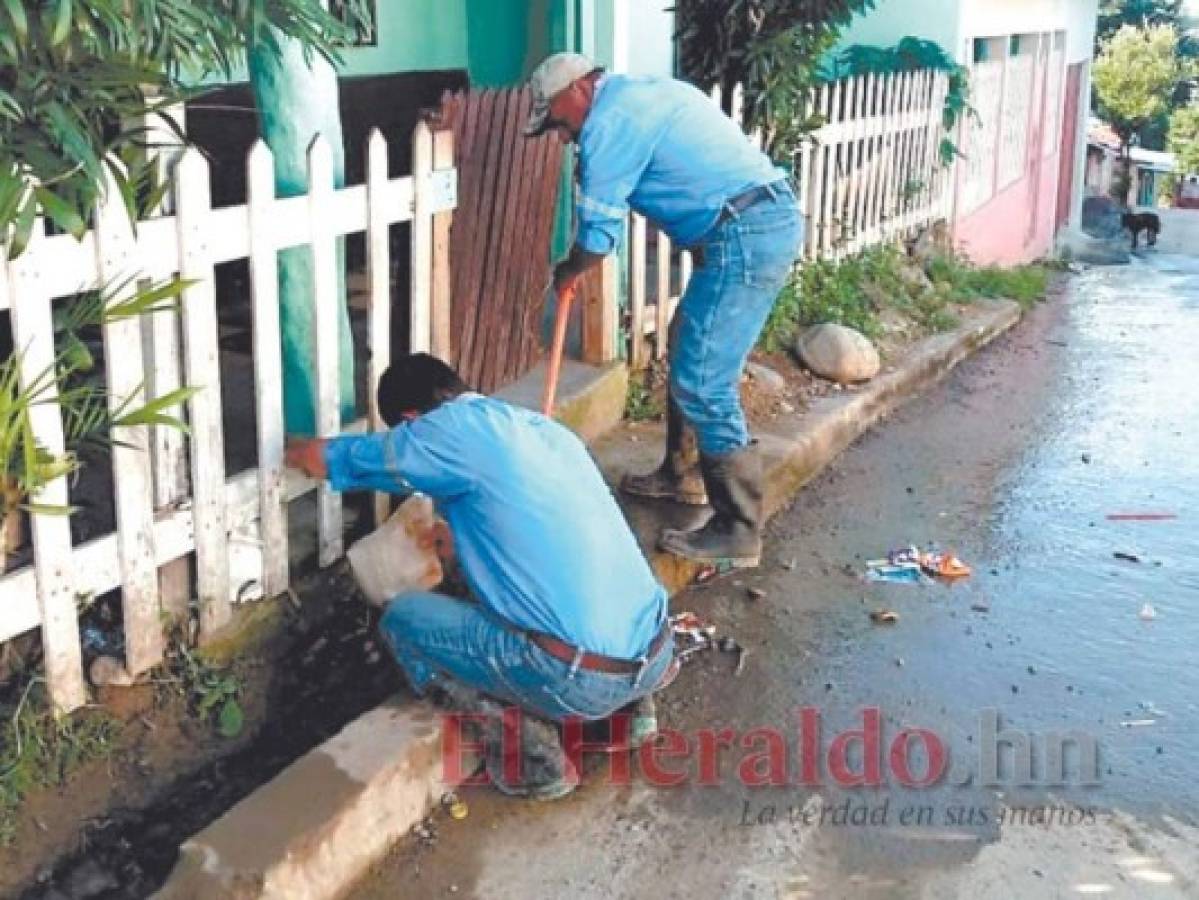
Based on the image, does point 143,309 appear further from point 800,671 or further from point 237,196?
point 237,196


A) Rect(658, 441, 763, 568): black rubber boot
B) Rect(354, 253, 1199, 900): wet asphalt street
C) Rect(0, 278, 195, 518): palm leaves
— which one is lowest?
Rect(354, 253, 1199, 900): wet asphalt street

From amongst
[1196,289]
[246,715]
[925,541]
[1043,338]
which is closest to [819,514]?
[925,541]

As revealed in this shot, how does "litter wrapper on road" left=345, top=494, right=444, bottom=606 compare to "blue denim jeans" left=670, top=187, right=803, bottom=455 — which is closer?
"litter wrapper on road" left=345, top=494, right=444, bottom=606

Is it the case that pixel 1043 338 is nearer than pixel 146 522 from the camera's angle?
No

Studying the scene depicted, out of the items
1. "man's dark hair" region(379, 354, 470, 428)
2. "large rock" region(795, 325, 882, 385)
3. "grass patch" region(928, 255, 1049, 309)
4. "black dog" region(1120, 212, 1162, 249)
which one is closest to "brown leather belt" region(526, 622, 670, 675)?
"man's dark hair" region(379, 354, 470, 428)

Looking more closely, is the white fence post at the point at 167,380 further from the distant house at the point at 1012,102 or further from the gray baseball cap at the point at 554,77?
the distant house at the point at 1012,102

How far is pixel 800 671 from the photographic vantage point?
4.47m

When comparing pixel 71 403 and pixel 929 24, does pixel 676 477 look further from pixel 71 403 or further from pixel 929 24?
pixel 929 24

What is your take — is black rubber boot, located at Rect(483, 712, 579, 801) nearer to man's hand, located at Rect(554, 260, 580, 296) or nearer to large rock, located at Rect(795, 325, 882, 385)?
man's hand, located at Rect(554, 260, 580, 296)

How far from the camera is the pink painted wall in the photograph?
1338 centimetres

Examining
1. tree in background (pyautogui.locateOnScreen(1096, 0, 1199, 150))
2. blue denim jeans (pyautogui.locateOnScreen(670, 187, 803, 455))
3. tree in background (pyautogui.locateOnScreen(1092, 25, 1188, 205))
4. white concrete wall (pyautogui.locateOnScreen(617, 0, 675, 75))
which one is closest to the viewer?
blue denim jeans (pyautogui.locateOnScreen(670, 187, 803, 455))

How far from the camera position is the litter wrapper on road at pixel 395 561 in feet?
13.9

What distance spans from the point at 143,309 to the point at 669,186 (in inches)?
74.7

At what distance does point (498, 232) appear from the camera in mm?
5398
